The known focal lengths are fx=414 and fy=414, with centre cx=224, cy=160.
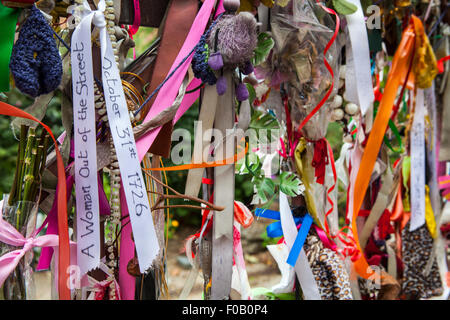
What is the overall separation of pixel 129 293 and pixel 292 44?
607 millimetres

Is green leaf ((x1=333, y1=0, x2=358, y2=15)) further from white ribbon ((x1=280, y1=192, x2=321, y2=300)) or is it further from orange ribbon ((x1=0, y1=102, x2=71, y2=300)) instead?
orange ribbon ((x1=0, y1=102, x2=71, y2=300))

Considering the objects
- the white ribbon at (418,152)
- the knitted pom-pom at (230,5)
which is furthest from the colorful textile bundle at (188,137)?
the white ribbon at (418,152)

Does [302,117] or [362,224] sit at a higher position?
[302,117]

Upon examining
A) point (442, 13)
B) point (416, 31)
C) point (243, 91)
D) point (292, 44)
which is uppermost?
point (442, 13)

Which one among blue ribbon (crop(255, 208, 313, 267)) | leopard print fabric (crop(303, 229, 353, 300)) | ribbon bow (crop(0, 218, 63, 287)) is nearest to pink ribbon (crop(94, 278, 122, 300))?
ribbon bow (crop(0, 218, 63, 287))

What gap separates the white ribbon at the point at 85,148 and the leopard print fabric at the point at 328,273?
1.80 feet

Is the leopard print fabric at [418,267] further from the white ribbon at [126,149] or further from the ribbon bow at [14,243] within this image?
the ribbon bow at [14,243]

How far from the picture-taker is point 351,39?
0.95 meters

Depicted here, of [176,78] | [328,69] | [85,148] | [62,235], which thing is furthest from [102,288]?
[328,69]

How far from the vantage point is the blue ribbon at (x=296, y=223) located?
96 centimetres

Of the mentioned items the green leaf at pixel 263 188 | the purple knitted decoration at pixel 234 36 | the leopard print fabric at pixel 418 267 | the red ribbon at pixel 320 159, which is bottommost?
the leopard print fabric at pixel 418 267

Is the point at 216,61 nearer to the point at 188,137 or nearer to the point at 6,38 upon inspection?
the point at 188,137

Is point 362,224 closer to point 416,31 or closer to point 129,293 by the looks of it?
point 416,31

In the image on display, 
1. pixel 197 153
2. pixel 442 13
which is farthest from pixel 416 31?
pixel 197 153
